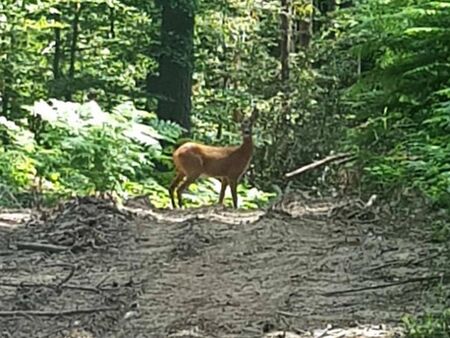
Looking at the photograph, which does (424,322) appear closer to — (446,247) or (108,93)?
(446,247)

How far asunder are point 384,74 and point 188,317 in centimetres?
495

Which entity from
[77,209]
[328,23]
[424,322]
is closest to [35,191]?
[77,209]

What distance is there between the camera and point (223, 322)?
5.30 metres

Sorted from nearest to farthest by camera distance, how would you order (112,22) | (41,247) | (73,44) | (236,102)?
1. (41,247)
2. (112,22)
3. (73,44)
4. (236,102)

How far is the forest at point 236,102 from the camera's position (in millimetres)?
9031

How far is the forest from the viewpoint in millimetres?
9031

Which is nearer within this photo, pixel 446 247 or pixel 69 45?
pixel 446 247

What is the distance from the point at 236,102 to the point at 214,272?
10.8 metres

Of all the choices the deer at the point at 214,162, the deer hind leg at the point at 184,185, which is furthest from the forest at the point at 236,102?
the deer hind leg at the point at 184,185

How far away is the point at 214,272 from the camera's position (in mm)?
6566

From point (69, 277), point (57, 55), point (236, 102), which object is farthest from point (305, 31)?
point (69, 277)

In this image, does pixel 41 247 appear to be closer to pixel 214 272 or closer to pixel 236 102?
pixel 214 272

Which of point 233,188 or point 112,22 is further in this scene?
point 112,22

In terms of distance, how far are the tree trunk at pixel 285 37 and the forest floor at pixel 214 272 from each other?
1024 cm
